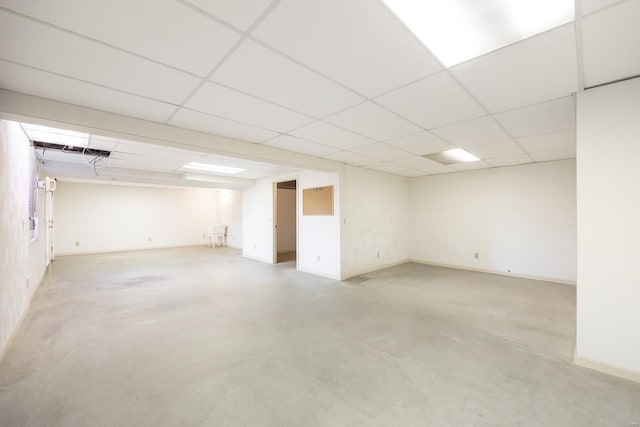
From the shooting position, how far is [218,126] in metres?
2.84

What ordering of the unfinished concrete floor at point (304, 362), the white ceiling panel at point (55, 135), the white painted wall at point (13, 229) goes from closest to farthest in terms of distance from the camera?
the unfinished concrete floor at point (304, 362) < the white painted wall at point (13, 229) < the white ceiling panel at point (55, 135)

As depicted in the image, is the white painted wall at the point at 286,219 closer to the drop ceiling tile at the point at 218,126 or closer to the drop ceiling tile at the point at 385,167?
the drop ceiling tile at the point at 385,167

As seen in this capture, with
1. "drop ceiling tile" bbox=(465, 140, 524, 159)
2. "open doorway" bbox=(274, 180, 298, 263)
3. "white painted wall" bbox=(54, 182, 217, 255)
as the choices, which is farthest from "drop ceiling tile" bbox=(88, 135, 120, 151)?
"white painted wall" bbox=(54, 182, 217, 255)

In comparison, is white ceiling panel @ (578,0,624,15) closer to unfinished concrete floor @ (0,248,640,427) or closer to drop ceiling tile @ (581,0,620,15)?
drop ceiling tile @ (581,0,620,15)

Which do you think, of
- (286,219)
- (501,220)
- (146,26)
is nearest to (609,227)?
(146,26)

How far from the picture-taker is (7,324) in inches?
98.0

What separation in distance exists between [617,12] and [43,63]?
132 inches

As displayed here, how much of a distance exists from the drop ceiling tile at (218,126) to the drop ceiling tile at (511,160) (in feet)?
13.9

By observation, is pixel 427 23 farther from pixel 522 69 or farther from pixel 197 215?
pixel 197 215

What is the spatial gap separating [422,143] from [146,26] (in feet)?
10.7

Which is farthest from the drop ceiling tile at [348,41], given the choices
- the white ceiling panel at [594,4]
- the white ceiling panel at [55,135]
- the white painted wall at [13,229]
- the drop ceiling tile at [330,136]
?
the white ceiling panel at [55,135]

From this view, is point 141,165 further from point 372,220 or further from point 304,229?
point 372,220

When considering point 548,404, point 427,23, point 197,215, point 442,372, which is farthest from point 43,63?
point 197,215

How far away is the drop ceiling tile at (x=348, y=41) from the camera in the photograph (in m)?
1.27
